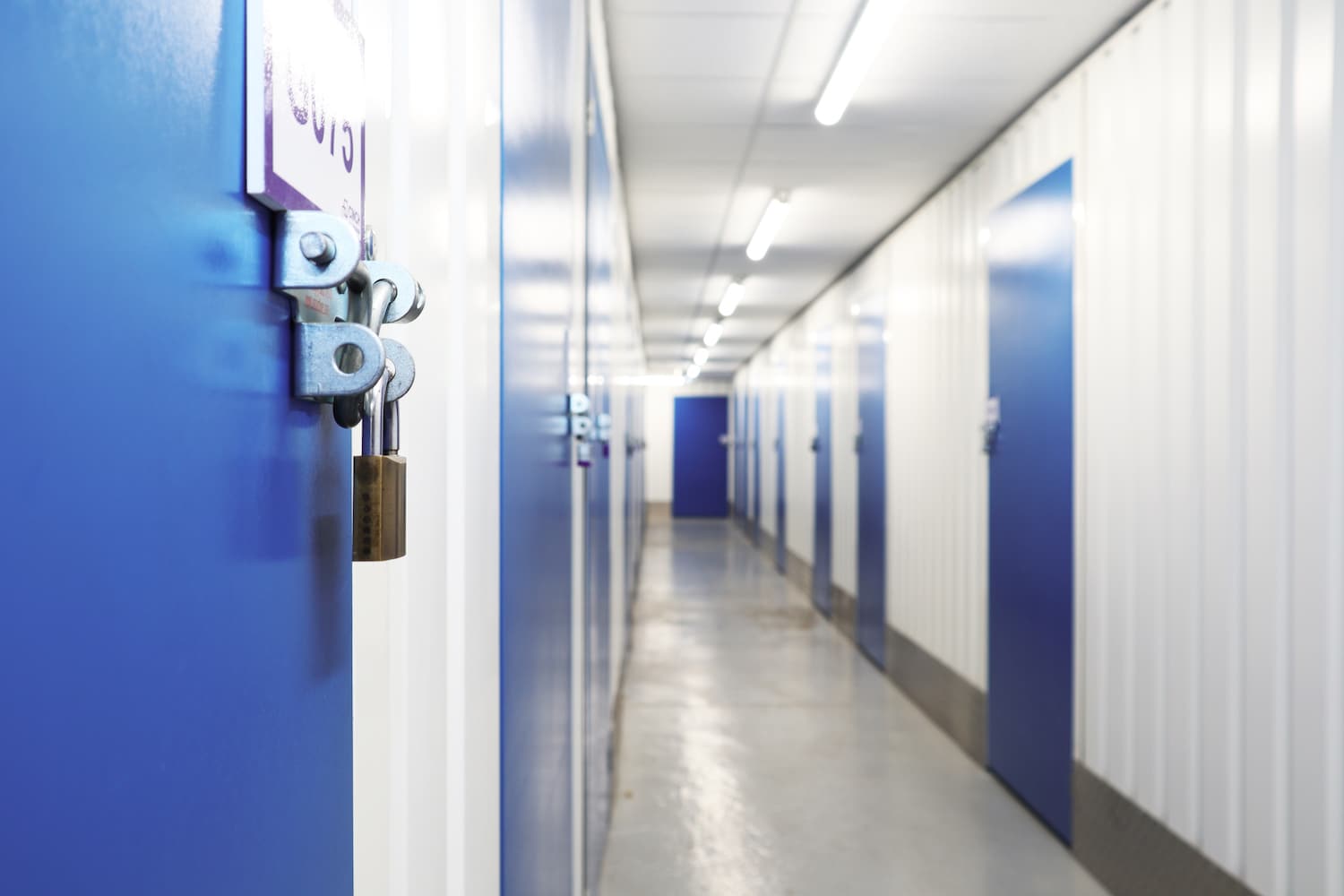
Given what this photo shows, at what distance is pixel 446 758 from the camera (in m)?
0.97

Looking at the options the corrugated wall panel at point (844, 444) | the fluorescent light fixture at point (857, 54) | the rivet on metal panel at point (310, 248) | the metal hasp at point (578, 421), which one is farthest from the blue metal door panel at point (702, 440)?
the rivet on metal panel at point (310, 248)

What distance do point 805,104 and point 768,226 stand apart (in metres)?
1.84

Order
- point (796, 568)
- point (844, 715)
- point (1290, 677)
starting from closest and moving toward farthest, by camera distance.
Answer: point (1290, 677)
point (844, 715)
point (796, 568)

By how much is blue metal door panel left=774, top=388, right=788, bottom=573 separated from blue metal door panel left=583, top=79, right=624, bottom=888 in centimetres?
686

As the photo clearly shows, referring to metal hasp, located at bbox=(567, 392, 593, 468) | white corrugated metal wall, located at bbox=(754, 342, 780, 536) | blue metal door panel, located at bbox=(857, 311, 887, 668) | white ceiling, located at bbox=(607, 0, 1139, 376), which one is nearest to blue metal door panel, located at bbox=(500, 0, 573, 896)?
metal hasp, located at bbox=(567, 392, 593, 468)

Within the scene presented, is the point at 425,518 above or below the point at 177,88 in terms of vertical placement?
below

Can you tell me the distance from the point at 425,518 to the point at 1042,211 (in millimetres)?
3508

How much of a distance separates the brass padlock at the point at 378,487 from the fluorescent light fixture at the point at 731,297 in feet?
25.4

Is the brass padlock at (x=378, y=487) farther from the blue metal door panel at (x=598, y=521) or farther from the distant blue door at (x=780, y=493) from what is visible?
the distant blue door at (x=780, y=493)

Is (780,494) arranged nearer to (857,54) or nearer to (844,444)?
(844,444)

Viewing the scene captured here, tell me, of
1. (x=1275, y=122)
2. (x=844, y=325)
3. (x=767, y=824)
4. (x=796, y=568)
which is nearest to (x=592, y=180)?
(x=1275, y=122)

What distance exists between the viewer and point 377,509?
600mm

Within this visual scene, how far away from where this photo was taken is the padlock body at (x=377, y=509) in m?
0.59

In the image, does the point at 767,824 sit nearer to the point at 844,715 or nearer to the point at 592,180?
the point at 844,715
